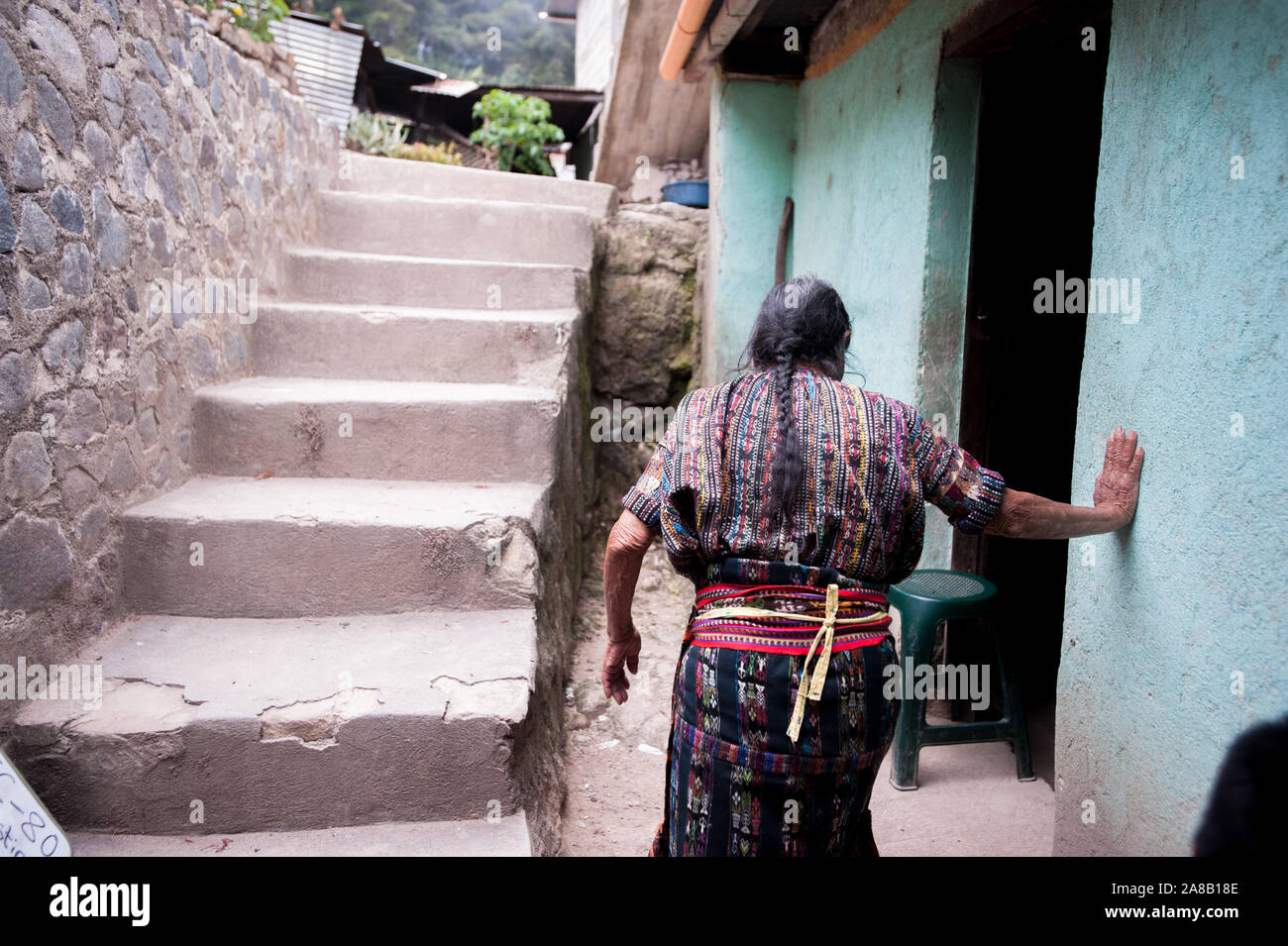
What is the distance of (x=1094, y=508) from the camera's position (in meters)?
1.88

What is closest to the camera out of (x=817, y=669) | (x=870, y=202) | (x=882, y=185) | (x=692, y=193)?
(x=817, y=669)

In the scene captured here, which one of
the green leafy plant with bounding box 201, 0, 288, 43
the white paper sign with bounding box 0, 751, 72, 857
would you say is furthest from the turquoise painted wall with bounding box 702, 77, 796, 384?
the white paper sign with bounding box 0, 751, 72, 857

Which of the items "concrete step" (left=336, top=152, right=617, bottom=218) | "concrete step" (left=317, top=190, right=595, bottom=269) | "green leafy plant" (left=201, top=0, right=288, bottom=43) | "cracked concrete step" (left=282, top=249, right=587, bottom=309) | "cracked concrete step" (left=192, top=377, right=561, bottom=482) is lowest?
"cracked concrete step" (left=192, top=377, right=561, bottom=482)

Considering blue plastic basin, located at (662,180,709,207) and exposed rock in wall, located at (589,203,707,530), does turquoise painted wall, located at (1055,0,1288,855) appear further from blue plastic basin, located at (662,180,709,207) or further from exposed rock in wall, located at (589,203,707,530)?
blue plastic basin, located at (662,180,709,207)

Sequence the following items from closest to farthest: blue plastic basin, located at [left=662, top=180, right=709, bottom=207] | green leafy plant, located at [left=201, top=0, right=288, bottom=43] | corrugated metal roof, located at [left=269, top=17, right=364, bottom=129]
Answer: green leafy plant, located at [left=201, top=0, right=288, bottom=43]
blue plastic basin, located at [left=662, top=180, right=709, bottom=207]
corrugated metal roof, located at [left=269, top=17, right=364, bottom=129]

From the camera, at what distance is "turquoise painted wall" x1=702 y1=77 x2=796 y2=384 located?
475 cm

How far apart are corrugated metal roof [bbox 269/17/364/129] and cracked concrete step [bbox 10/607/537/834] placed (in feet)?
32.3

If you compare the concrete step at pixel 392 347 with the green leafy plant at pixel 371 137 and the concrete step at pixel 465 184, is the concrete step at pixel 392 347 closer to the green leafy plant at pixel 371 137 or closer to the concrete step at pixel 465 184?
the concrete step at pixel 465 184

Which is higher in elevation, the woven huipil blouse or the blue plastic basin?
the blue plastic basin

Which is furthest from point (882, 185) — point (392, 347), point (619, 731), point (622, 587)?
point (619, 731)

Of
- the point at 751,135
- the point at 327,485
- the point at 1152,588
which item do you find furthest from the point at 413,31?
the point at 1152,588

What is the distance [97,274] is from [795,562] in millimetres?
2166

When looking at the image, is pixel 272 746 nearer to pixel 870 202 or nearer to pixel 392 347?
pixel 392 347

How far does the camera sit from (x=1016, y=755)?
308 centimetres
